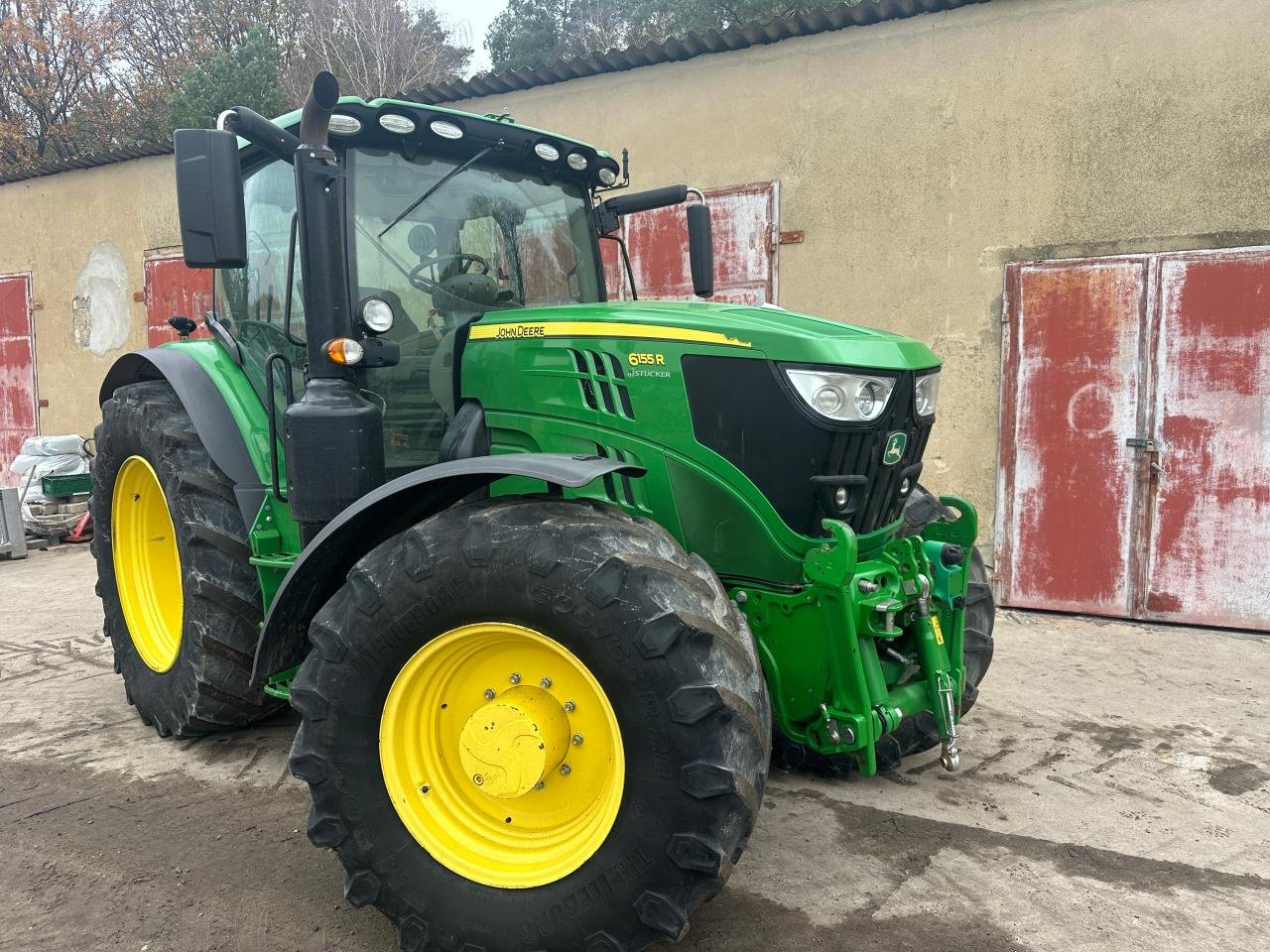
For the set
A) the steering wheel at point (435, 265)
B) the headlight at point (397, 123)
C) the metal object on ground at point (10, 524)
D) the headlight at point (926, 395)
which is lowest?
the metal object on ground at point (10, 524)

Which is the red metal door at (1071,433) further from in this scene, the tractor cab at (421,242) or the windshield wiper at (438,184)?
the windshield wiper at (438,184)

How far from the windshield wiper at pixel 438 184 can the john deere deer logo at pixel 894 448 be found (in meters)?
1.69

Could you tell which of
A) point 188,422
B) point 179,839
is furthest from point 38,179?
point 179,839

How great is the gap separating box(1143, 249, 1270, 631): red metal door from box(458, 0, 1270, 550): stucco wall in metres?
0.27

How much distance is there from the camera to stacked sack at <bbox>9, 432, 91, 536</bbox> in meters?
9.12

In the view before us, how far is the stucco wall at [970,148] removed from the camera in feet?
19.5

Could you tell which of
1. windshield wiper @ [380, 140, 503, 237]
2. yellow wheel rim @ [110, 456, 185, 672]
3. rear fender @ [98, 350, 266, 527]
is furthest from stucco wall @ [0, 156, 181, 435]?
windshield wiper @ [380, 140, 503, 237]

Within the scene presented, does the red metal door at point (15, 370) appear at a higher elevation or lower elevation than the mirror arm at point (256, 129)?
lower

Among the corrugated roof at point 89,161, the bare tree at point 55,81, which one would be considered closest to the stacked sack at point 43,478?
the corrugated roof at point 89,161

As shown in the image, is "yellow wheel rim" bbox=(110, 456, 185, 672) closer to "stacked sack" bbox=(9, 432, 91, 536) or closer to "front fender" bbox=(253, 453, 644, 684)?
"front fender" bbox=(253, 453, 644, 684)

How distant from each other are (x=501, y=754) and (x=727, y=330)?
52.0 inches

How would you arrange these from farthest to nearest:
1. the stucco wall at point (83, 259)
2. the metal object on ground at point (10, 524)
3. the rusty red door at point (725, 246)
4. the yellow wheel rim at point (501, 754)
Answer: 1. the stucco wall at point (83, 259)
2. the metal object on ground at point (10, 524)
3. the rusty red door at point (725, 246)
4. the yellow wheel rim at point (501, 754)

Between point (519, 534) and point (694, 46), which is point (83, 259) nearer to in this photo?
point (694, 46)

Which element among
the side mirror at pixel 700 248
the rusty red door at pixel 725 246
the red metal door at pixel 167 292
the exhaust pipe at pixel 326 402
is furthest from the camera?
the red metal door at pixel 167 292
